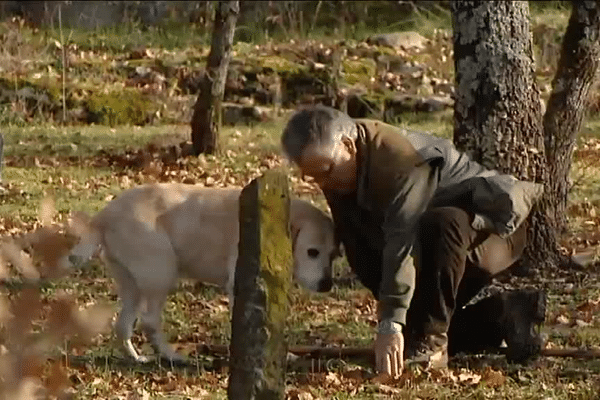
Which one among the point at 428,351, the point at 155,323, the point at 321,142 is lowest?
the point at 155,323

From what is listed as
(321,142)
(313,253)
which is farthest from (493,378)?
(321,142)

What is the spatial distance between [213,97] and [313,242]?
671cm

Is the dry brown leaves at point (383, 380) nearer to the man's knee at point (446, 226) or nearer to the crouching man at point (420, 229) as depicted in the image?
the crouching man at point (420, 229)

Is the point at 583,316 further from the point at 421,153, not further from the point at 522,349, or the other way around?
the point at 421,153

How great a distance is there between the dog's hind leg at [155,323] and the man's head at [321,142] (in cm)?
143

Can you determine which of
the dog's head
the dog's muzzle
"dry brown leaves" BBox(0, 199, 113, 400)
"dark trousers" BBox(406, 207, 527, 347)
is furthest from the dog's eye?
"dry brown leaves" BBox(0, 199, 113, 400)

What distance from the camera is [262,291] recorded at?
461cm

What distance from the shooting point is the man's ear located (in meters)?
6.38

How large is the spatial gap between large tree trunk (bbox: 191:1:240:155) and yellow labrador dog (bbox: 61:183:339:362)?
6272 millimetres

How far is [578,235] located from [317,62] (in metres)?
7.41

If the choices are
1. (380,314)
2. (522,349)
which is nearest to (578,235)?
(522,349)

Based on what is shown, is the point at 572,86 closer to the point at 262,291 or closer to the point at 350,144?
the point at 350,144

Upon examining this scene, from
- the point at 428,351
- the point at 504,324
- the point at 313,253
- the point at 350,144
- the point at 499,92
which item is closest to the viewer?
the point at 350,144

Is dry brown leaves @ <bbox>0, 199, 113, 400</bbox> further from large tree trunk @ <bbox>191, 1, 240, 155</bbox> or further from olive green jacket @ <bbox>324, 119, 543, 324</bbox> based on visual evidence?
large tree trunk @ <bbox>191, 1, 240, 155</bbox>
